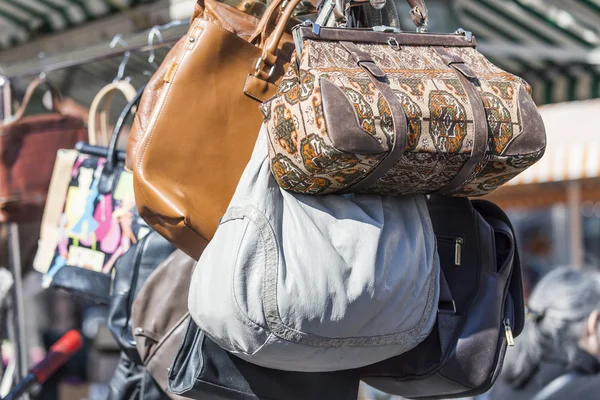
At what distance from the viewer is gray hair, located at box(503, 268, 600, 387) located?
3045mm

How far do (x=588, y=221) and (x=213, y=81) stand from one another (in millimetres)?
13077

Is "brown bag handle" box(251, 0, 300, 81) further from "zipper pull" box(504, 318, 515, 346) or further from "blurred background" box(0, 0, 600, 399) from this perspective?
"blurred background" box(0, 0, 600, 399)

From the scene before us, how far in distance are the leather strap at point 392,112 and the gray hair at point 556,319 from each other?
2068mm

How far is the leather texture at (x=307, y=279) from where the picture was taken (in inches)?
44.6

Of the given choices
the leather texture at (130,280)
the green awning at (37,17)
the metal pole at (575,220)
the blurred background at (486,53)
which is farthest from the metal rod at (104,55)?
the metal pole at (575,220)

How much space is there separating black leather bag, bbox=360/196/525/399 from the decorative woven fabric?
0.18 m

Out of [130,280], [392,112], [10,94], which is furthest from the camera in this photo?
[10,94]

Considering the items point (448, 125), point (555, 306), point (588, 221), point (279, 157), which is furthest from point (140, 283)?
point (588, 221)

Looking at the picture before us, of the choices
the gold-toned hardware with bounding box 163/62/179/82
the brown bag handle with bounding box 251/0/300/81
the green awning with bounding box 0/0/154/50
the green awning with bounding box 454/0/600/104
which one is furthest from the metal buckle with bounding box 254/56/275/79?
the green awning with bounding box 454/0/600/104

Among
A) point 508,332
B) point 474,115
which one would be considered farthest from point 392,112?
point 508,332

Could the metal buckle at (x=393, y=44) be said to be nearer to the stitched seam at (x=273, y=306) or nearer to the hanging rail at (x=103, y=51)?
the stitched seam at (x=273, y=306)

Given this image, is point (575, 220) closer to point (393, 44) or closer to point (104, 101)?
point (104, 101)

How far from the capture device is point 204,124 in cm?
133

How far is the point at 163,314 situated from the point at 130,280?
171mm
